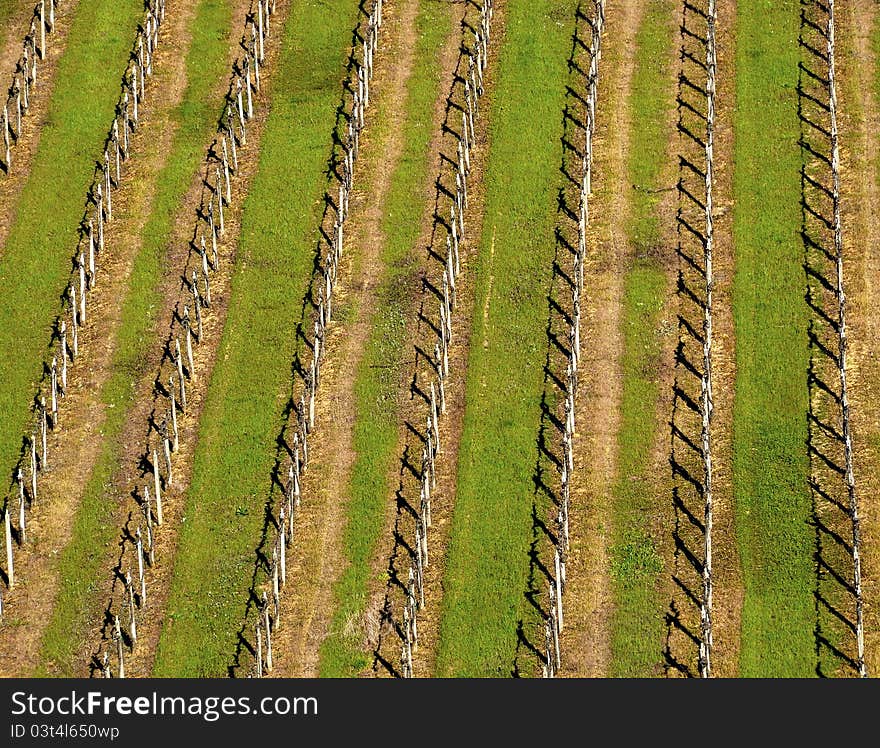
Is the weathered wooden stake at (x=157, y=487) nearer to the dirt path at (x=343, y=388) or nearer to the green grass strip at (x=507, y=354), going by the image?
the dirt path at (x=343, y=388)

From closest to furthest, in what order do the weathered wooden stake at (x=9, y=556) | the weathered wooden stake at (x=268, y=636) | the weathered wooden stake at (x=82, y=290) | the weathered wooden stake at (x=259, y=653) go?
the weathered wooden stake at (x=259, y=653) → the weathered wooden stake at (x=268, y=636) → the weathered wooden stake at (x=9, y=556) → the weathered wooden stake at (x=82, y=290)

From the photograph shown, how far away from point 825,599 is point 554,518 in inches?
474

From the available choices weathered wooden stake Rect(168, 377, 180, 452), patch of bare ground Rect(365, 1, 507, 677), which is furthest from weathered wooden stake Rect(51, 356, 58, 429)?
patch of bare ground Rect(365, 1, 507, 677)

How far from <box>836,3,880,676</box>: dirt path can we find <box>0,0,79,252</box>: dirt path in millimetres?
42695

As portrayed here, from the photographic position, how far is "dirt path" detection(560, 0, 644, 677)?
81.3m

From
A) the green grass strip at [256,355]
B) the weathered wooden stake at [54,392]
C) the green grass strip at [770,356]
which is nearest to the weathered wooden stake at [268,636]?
the green grass strip at [256,355]

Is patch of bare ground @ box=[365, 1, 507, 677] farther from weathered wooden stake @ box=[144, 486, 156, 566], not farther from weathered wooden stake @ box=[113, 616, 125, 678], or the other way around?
weathered wooden stake @ box=[113, 616, 125, 678]

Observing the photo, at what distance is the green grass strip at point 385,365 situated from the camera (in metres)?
82.4

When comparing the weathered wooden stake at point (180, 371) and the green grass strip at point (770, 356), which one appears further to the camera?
the weathered wooden stake at point (180, 371)

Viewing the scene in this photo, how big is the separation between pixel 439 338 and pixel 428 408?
15.4 feet

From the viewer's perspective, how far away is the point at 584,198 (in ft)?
327

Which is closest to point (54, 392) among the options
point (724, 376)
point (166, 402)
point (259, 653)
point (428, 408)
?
point (166, 402)

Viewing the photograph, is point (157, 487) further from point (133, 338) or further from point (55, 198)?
point (55, 198)

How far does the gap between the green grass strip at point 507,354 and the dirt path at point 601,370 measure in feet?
6.88
